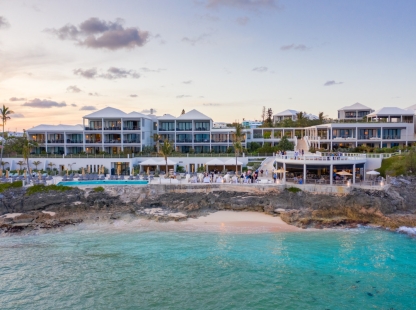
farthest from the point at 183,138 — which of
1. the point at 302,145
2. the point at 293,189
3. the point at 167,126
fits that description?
the point at 293,189

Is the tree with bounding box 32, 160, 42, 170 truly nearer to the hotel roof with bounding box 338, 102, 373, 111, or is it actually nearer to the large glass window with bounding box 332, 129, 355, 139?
the large glass window with bounding box 332, 129, 355, 139

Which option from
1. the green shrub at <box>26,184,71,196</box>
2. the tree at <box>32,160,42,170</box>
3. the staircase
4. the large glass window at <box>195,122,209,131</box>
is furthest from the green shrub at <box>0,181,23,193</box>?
the staircase

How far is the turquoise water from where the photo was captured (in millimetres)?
17672

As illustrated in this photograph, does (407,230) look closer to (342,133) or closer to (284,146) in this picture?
(284,146)

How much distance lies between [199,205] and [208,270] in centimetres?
1230

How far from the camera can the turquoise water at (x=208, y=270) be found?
17672 millimetres

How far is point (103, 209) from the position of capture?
107ft

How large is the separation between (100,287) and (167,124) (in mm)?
41166

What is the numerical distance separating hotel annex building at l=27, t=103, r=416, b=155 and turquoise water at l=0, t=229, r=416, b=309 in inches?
1040

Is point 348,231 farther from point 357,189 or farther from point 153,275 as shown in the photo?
point 153,275

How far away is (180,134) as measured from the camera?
57188 mm

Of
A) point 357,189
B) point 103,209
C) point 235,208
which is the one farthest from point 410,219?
point 103,209

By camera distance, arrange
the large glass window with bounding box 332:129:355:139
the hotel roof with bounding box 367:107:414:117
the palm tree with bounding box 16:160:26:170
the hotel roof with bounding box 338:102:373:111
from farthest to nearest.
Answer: the hotel roof with bounding box 338:102:373:111 → the hotel roof with bounding box 367:107:414:117 → the large glass window with bounding box 332:129:355:139 → the palm tree with bounding box 16:160:26:170

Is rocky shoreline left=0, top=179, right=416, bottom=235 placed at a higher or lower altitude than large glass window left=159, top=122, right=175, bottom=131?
lower
